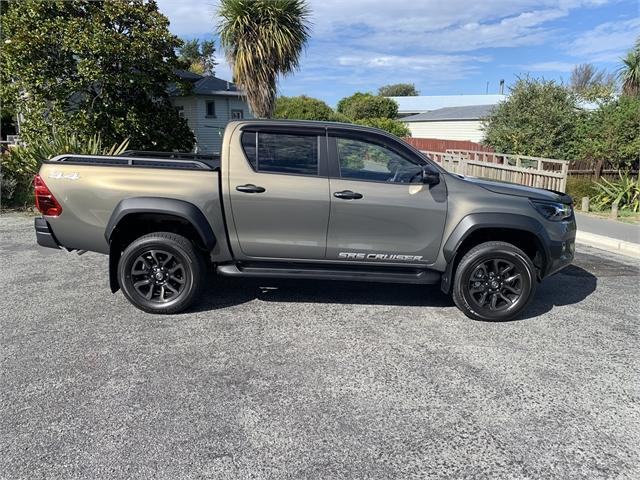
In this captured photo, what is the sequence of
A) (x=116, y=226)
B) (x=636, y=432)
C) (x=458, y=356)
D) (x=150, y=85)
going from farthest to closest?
(x=150, y=85), (x=116, y=226), (x=458, y=356), (x=636, y=432)

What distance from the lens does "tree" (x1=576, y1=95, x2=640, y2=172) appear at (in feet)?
41.2

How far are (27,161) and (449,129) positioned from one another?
32.9m

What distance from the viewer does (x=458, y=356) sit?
379 cm

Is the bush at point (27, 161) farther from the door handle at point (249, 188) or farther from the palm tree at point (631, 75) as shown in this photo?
the palm tree at point (631, 75)

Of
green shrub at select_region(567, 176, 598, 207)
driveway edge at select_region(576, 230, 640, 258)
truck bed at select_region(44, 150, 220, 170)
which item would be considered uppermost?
truck bed at select_region(44, 150, 220, 170)

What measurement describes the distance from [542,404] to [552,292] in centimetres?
263

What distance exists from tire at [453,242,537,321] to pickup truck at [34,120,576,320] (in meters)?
0.01

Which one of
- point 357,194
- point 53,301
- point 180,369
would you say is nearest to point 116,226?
point 53,301

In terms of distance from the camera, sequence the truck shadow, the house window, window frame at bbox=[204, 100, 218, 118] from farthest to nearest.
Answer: the house window < window frame at bbox=[204, 100, 218, 118] < the truck shadow

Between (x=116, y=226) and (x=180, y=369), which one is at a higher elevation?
(x=116, y=226)

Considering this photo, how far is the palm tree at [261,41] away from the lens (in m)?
13.3

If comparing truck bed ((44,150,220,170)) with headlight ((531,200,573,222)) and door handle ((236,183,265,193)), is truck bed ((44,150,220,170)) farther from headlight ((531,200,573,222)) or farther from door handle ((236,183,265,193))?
headlight ((531,200,573,222))

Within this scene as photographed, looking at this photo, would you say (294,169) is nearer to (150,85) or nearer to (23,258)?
(23,258)

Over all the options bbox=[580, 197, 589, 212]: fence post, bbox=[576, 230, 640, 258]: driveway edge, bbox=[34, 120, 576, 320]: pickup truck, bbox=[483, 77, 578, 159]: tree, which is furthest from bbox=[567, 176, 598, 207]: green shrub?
bbox=[34, 120, 576, 320]: pickup truck
